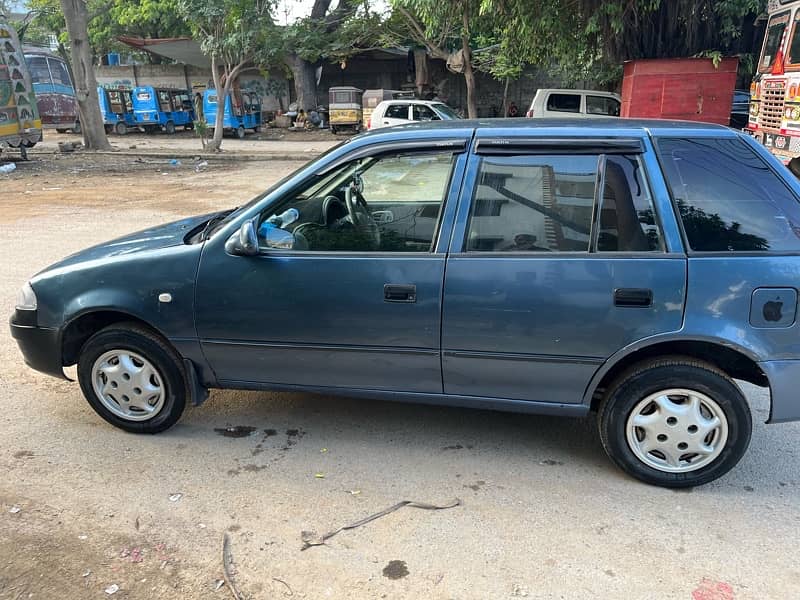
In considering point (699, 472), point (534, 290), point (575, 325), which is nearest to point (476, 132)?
point (534, 290)

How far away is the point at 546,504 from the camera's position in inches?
117

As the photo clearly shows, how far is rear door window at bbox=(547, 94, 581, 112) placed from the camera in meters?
16.0

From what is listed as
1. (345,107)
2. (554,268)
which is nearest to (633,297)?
(554,268)

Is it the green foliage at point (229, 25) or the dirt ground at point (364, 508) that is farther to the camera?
the green foliage at point (229, 25)

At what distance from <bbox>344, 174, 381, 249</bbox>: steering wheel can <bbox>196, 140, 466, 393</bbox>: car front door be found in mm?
19

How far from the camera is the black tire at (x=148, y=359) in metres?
3.42

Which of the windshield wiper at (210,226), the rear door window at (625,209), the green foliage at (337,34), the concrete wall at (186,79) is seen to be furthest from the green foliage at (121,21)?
the rear door window at (625,209)

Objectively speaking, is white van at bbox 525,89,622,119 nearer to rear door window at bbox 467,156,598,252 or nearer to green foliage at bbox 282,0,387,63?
green foliage at bbox 282,0,387,63

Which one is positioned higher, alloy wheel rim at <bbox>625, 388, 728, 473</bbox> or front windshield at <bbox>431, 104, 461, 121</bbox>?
front windshield at <bbox>431, 104, 461, 121</bbox>

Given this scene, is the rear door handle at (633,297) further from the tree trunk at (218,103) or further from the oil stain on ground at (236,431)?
the tree trunk at (218,103)

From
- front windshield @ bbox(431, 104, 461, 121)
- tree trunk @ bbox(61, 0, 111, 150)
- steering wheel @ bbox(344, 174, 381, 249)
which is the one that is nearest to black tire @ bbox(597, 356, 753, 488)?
steering wheel @ bbox(344, 174, 381, 249)

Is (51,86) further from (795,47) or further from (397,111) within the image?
(795,47)

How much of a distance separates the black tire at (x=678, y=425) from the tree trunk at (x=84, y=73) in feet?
67.7

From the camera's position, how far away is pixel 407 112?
59.6 feet
